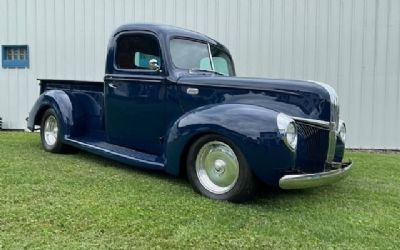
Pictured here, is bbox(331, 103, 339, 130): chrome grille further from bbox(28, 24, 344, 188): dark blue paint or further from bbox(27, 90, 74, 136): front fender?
bbox(27, 90, 74, 136): front fender

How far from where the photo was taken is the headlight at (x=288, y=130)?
413cm

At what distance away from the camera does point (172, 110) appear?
5.23m

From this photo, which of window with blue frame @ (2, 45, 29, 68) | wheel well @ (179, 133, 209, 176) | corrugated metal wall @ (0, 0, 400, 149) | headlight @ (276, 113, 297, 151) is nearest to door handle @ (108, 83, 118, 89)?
wheel well @ (179, 133, 209, 176)

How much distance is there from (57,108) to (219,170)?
3009 millimetres

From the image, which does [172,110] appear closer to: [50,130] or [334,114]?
[334,114]

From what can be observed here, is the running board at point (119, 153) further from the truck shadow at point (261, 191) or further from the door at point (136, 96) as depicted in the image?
the truck shadow at point (261, 191)

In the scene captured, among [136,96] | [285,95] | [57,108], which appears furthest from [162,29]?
[57,108]

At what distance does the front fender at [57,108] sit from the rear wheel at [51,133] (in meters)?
0.10

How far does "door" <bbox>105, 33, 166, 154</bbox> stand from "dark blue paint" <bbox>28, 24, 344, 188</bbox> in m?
0.01

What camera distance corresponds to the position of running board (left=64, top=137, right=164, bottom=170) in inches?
206

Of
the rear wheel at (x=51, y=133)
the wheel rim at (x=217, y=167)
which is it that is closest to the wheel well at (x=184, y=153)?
the wheel rim at (x=217, y=167)

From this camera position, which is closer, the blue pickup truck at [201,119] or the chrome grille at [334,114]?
the blue pickup truck at [201,119]

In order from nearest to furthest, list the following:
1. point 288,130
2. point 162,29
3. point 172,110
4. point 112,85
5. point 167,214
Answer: point 167,214 < point 288,130 < point 172,110 < point 162,29 < point 112,85

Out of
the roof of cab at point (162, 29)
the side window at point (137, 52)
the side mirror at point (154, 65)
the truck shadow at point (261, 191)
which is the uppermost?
the roof of cab at point (162, 29)
